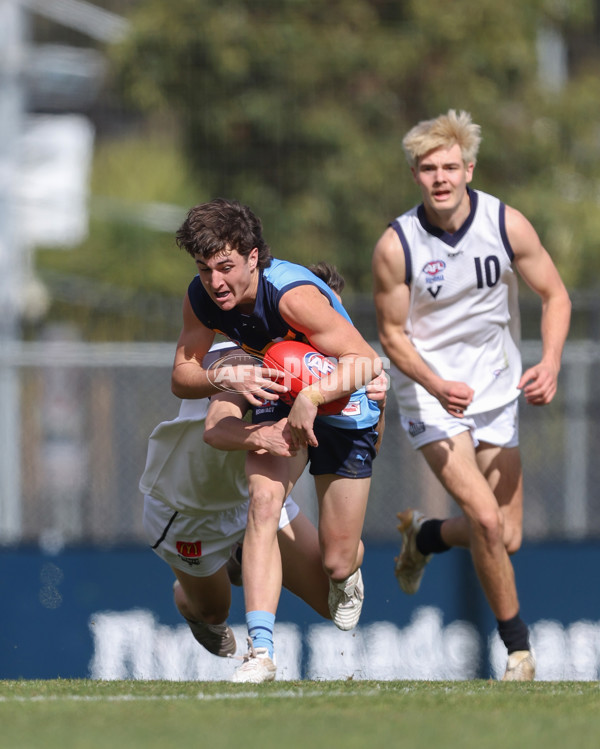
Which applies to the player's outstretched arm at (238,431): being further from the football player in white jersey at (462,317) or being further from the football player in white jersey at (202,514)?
the football player in white jersey at (462,317)

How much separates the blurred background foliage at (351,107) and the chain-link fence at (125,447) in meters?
4.84

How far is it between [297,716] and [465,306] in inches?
110

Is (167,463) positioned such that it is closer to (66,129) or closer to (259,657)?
(259,657)

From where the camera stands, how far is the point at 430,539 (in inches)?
277

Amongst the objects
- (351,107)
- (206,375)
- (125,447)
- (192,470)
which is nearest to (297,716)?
(206,375)

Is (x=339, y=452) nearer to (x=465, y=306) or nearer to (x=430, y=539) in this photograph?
(x=465, y=306)

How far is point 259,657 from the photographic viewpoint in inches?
201

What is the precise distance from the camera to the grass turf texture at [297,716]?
3.76m

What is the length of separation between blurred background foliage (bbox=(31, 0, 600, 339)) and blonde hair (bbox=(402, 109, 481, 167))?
8605 mm

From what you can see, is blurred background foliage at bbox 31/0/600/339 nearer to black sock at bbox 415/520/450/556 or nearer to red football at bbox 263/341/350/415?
black sock at bbox 415/520/450/556

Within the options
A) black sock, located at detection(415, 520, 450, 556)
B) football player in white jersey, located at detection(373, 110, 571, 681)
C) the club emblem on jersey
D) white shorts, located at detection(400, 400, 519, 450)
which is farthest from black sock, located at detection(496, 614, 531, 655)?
the club emblem on jersey

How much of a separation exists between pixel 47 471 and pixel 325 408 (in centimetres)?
495

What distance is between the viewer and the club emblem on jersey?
6344 millimetres

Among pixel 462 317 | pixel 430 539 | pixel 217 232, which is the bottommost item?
pixel 430 539
